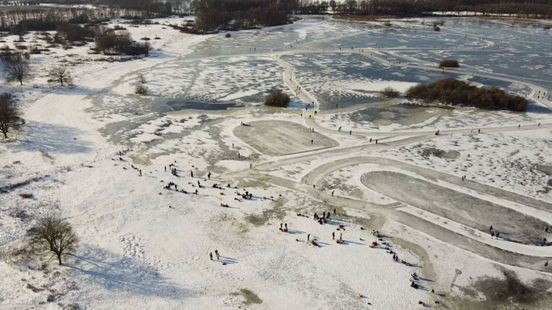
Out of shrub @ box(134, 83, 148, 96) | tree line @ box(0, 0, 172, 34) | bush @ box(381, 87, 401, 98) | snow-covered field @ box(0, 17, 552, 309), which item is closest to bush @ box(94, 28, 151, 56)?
snow-covered field @ box(0, 17, 552, 309)

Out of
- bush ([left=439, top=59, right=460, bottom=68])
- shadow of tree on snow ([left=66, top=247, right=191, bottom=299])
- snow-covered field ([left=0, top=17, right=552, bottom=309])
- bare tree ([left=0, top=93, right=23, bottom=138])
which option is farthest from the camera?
bush ([left=439, top=59, right=460, bottom=68])

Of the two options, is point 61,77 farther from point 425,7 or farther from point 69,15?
point 425,7

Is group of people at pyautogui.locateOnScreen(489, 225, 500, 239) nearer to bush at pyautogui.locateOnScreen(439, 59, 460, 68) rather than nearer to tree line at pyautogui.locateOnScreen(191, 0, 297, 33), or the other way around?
bush at pyautogui.locateOnScreen(439, 59, 460, 68)

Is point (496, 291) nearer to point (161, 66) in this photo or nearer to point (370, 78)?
point (370, 78)

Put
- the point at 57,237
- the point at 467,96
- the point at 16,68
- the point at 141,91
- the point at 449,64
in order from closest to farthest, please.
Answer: the point at 57,237, the point at 467,96, the point at 141,91, the point at 16,68, the point at 449,64

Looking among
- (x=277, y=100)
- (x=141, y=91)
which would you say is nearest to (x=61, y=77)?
(x=141, y=91)

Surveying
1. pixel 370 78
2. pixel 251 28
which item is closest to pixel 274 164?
pixel 370 78

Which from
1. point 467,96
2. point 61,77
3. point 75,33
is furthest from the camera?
point 75,33
